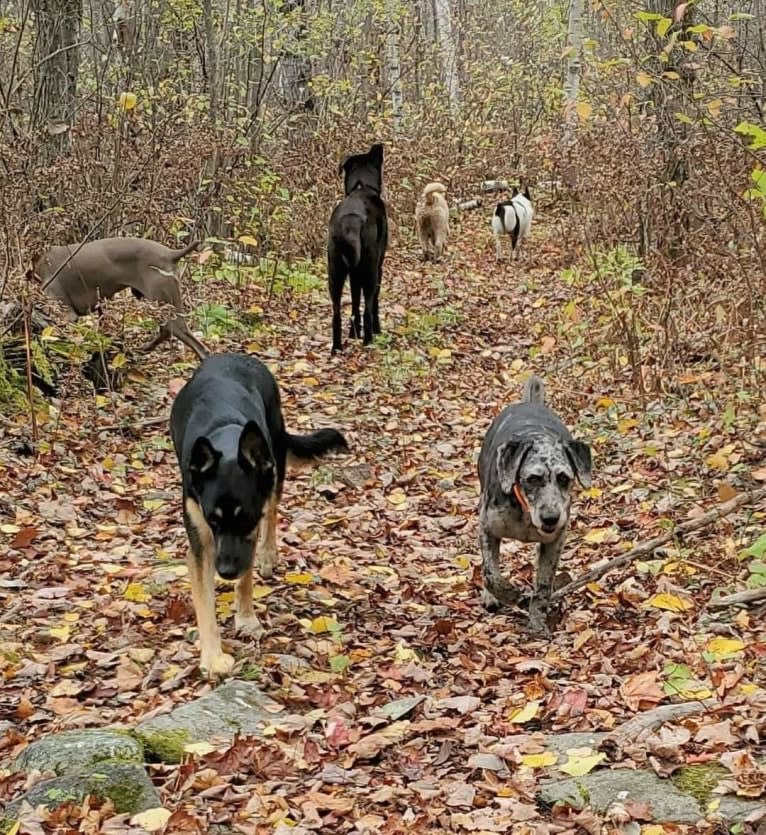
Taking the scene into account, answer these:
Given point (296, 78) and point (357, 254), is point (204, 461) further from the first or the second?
point (296, 78)

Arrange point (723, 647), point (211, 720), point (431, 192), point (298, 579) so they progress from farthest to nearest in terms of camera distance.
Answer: point (431, 192), point (298, 579), point (723, 647), point (211, 720)

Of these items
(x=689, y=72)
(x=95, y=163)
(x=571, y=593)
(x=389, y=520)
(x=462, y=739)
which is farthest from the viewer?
(x=95, y=163)

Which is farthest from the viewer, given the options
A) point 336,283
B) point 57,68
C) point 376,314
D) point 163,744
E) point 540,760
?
point 376,314

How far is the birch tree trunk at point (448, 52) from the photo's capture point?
998 inches

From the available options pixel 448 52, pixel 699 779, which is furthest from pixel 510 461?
pixel 448 52

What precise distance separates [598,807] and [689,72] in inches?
304

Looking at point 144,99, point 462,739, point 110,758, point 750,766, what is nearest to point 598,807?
point 750,766

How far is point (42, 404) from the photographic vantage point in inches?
350

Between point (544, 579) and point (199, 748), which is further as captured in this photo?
point (544, 579)

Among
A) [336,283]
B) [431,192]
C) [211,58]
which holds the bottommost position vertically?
[336,283]

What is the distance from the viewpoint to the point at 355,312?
12445 mm

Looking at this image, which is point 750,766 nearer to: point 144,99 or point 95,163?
point 95,163

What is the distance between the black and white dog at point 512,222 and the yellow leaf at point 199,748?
15042 millimetres

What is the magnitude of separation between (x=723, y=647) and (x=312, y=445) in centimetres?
291
